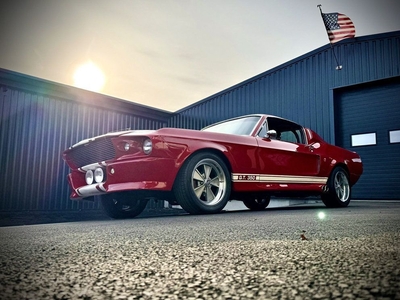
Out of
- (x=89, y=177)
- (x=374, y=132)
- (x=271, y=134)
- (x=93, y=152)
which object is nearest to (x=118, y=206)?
(x=89, y=177)

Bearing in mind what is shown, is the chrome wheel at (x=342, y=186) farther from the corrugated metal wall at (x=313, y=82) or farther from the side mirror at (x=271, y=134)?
the corrugated metal wall at (x=313, y=82)

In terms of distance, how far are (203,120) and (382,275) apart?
47.1 ft

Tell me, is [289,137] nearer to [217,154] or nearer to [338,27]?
[217,154]

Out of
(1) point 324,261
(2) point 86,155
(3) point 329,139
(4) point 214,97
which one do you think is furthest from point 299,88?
(1) point 324,261

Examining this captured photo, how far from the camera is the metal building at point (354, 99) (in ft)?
35.1

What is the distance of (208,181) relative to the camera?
179 inches

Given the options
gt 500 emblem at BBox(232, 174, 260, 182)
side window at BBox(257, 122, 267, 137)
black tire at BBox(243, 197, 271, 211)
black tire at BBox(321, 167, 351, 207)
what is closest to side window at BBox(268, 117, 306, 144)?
side window at BBox(257, 122, 267, 137)

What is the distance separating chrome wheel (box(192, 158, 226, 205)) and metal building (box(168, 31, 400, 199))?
26.2 feet

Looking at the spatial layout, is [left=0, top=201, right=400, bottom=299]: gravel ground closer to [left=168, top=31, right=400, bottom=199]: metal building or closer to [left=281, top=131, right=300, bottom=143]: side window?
[left=281, top=131, right=300, bottom=143]: side window

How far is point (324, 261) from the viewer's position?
1.27m

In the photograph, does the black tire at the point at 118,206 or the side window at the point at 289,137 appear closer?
the black tire at the point at 118,206

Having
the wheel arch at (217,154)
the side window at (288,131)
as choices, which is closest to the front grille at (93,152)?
the wheel arch at (217,154)

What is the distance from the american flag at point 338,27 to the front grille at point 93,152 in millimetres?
9644

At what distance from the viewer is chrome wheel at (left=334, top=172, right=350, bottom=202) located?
6.66m
